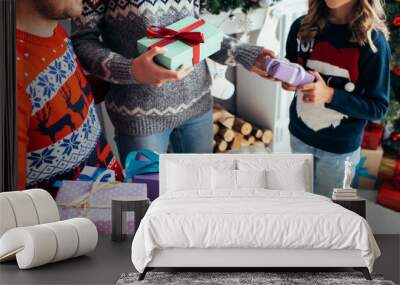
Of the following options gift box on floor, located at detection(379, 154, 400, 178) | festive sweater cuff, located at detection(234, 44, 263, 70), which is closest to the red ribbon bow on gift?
festive sweater cuff, located at detection(234, 44, 263, 70)

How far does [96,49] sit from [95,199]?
1230 mm

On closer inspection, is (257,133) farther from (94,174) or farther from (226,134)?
(94,174)

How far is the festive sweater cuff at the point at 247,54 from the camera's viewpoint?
235 inches

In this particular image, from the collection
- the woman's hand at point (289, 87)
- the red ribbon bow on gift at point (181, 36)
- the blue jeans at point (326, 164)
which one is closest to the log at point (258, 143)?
the blue jeans at point (326, 164)

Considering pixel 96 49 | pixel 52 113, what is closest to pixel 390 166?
pixel 96 49

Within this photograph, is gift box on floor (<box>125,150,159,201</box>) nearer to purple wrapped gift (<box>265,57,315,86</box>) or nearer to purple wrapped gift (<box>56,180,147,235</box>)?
purple wrapped gift (<box>56,180,147,235</box>)

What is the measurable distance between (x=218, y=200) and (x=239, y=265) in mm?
535

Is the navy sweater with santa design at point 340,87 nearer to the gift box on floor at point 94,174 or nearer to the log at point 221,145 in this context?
the log at point 221,145

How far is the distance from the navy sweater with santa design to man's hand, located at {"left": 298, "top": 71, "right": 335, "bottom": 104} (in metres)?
0.03

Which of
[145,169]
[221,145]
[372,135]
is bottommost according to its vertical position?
[145,169]

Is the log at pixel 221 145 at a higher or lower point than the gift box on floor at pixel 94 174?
higher

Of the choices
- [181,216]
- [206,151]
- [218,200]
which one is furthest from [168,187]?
[181,216]

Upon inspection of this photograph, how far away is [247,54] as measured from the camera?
6.00 m

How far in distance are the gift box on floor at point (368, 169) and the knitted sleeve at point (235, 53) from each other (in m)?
1.20
